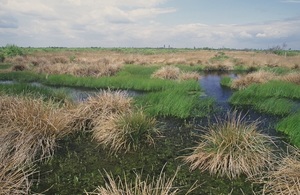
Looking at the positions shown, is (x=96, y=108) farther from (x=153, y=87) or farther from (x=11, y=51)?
(x=11, y=51)

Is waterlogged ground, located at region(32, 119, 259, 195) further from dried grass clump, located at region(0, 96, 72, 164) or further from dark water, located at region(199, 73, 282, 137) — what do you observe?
dark water, located at region(199, 73, 282, 137)

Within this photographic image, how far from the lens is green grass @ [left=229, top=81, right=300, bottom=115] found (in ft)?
51.2

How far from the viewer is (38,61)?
41.5 metres

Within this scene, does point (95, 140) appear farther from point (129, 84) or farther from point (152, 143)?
point (129, 84)

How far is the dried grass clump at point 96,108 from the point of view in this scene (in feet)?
39.2

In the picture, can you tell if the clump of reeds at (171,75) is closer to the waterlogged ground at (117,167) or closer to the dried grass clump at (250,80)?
the dried grass clump at (250,80)

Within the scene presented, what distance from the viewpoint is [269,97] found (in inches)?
733

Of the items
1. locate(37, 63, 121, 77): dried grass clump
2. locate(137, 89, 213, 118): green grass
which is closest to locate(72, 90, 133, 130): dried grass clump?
locate(137, 89, 213, 118): green grass

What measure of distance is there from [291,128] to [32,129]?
9.42 m

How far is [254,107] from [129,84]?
10863 mm

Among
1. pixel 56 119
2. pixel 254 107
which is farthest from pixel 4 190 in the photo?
pixel 254 107

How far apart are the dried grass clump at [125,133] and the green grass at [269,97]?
8020mm

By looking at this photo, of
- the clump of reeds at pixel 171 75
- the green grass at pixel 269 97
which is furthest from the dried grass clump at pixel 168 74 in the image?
the green grass at pixel 269 97

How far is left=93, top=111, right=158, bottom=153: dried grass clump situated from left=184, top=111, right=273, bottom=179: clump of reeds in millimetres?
2004
